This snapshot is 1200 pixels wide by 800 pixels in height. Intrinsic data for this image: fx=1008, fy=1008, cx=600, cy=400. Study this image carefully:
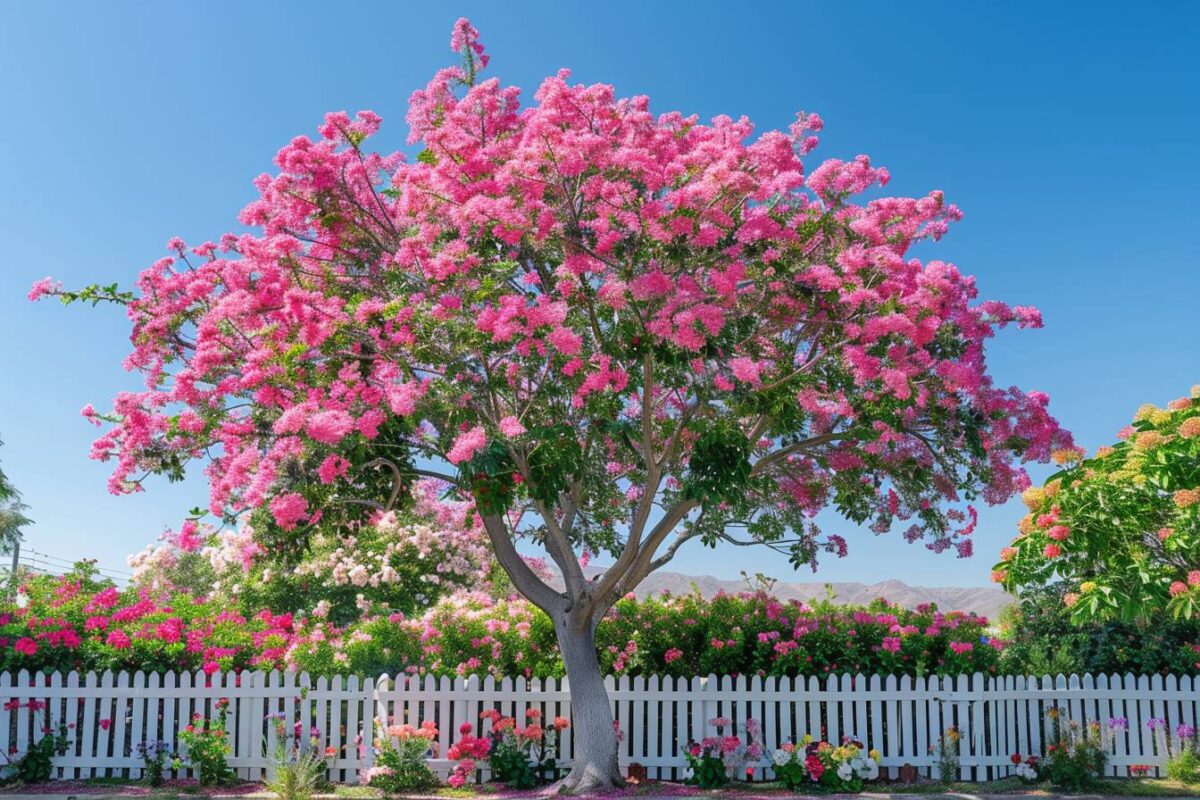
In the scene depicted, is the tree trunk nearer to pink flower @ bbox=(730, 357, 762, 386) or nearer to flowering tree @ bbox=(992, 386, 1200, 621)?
pink flower @ bbox=(730, 357, 762, 386)

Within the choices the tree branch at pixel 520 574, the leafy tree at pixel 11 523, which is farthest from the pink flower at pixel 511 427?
the leafy tree at pixel 11 523

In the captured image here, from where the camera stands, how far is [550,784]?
10.8 m

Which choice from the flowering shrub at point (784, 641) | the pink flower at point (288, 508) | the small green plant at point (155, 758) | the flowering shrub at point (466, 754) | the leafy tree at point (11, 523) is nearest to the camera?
the pink flower at point (288, 508)

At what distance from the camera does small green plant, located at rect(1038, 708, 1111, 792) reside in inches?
435

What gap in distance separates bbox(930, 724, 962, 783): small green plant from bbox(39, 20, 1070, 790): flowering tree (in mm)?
2778

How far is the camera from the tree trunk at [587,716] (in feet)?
34.0

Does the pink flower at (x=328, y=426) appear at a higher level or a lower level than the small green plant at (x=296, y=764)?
higher

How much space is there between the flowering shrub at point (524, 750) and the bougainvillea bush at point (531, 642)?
929 mm

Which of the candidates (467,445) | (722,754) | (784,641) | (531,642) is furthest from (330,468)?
(784,641)

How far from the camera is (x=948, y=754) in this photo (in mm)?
11406

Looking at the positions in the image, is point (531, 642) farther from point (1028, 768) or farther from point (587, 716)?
point (1028, 768)

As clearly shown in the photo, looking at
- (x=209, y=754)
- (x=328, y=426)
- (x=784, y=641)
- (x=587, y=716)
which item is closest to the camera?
(x=328, y=426)

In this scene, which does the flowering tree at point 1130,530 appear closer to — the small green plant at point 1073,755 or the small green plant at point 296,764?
the small green plant at point 1073,755

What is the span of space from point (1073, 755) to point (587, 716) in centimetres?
549
